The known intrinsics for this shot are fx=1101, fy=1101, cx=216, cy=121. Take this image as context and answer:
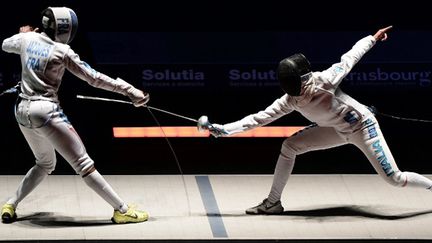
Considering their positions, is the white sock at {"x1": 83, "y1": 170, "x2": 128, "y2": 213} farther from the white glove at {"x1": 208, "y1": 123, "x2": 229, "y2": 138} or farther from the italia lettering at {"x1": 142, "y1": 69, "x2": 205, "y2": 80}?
the italia lettering at {"x1": 142, "y1": 69, "x2": 205, "y2": 80}

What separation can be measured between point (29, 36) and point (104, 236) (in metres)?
1.05

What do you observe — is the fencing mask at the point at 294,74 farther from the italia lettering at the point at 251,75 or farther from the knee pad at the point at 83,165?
A: the italia lettering at the point at 251,75

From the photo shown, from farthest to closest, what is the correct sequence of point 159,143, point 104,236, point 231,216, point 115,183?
point 159,143 < point 115,183 < point 231,216 < point 104,236

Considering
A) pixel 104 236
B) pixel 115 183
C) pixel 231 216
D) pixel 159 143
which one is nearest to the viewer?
pixel 104 236

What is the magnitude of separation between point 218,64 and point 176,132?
0.50 m

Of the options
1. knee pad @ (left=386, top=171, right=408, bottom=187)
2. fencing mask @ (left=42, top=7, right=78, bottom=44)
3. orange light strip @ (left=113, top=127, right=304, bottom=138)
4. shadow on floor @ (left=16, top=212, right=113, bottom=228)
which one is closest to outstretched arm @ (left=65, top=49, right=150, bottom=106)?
fencing mask @ (left=42, top=7, right=78, bottom=44)

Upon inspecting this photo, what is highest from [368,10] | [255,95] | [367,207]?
[368,10]

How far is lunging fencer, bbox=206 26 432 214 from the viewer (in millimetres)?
5363

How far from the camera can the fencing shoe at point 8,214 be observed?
5551mm

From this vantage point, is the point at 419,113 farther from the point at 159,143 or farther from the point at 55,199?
the point at 55,199

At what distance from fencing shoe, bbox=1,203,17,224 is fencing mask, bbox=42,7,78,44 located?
90 cm

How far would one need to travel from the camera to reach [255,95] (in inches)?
267

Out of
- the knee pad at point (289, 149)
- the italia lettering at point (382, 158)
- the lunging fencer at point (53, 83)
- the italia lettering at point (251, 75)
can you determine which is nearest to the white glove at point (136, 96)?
the lunging fencer at point (53, 83)

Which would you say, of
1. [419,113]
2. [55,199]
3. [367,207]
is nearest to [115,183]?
[55,199]
